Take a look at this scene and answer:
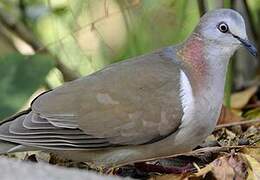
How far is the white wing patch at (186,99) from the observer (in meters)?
3.62

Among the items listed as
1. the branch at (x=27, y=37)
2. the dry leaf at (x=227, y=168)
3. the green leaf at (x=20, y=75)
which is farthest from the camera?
the branch at (x=27, y=37)

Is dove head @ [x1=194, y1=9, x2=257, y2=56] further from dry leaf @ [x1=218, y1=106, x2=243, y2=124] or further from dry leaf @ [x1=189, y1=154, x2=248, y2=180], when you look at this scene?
dry leaf @ [x1=218, y1=106, x2=243, y2=124]

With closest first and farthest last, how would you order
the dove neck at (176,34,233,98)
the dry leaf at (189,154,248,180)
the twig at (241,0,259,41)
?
the dry leaf at (189,154,248,180)
the dove neck at (176,34,233,98)
the twig at (241,0,259,41)

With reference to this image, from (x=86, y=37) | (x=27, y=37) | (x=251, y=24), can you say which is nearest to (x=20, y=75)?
(x=86, y=37)

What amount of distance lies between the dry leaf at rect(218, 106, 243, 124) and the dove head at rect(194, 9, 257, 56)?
35.4 inches

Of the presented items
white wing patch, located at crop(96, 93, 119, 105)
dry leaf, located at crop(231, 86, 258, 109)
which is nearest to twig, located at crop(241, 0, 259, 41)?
dry leaf, located at crop(231, 86, 258, 109)

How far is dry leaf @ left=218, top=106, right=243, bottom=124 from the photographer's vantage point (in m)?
4.71

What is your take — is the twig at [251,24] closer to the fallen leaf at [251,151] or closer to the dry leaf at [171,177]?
the fallen leaf at [251,151]

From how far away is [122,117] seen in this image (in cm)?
366

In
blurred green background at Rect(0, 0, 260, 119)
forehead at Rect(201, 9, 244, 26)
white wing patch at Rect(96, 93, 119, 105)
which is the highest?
blurred green background at Rect(0, 0, 260, 119)

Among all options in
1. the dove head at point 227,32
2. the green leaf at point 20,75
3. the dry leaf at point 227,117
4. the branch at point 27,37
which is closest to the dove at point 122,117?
the dove head at point 227,32

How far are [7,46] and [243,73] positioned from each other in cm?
A: 155

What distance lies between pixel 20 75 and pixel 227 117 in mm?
1089

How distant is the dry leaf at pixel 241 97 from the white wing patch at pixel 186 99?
1.54 meters
